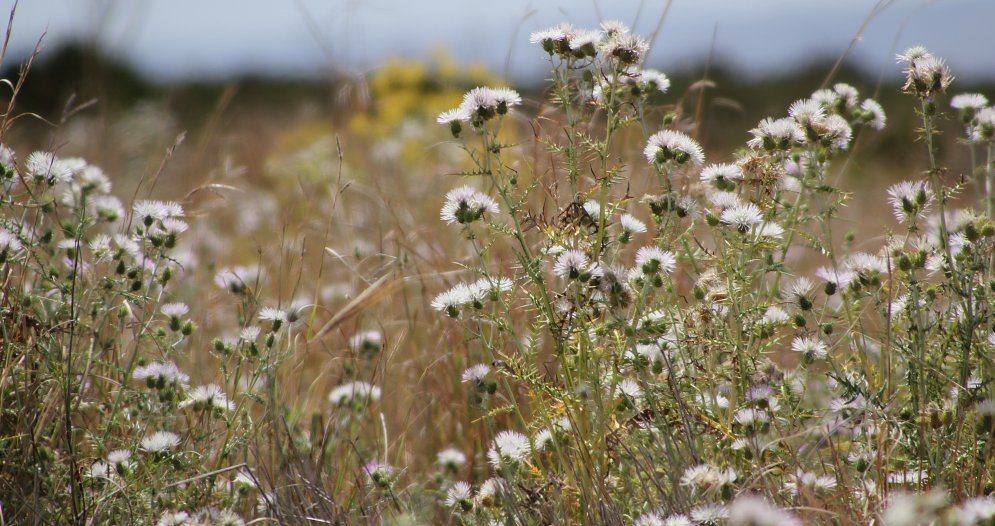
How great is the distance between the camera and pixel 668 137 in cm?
169

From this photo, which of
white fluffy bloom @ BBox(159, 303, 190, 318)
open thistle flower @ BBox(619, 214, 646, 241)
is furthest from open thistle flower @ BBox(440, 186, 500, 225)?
white fluffy bloom @ BBox(159, 303, 190, 318)

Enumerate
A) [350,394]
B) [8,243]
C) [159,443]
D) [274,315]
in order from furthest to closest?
[350,394], [274,315], [8,243], [159,443]

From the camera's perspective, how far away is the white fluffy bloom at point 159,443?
1775 mm

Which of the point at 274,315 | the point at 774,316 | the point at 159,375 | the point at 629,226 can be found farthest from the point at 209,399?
the point at 774,316

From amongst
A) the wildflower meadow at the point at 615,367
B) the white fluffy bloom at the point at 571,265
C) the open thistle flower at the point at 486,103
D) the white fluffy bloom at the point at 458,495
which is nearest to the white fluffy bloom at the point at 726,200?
the wildflower meadow at the point at 615,367

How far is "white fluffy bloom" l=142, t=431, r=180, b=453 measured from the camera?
5.82ft

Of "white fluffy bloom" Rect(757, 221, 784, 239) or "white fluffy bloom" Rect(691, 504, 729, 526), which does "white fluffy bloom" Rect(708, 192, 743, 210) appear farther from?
"white fluffy bloom" Rect(691, 504, 729, 526)

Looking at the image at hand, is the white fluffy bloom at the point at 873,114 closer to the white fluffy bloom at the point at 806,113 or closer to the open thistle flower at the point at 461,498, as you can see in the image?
the white fluffy bloom at the point at 806,113

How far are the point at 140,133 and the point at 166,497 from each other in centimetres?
629

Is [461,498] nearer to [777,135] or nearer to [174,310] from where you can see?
[174,310]

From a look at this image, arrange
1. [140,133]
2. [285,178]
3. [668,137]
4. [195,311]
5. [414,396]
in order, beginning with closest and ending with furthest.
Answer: [668,137] < [414,396] < [195,311] < [285,178] < [140,133]

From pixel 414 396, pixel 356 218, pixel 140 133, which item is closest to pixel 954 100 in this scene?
pixel 414 396

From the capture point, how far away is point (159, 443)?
1.78m

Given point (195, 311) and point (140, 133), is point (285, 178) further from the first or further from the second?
point (195, 311)
